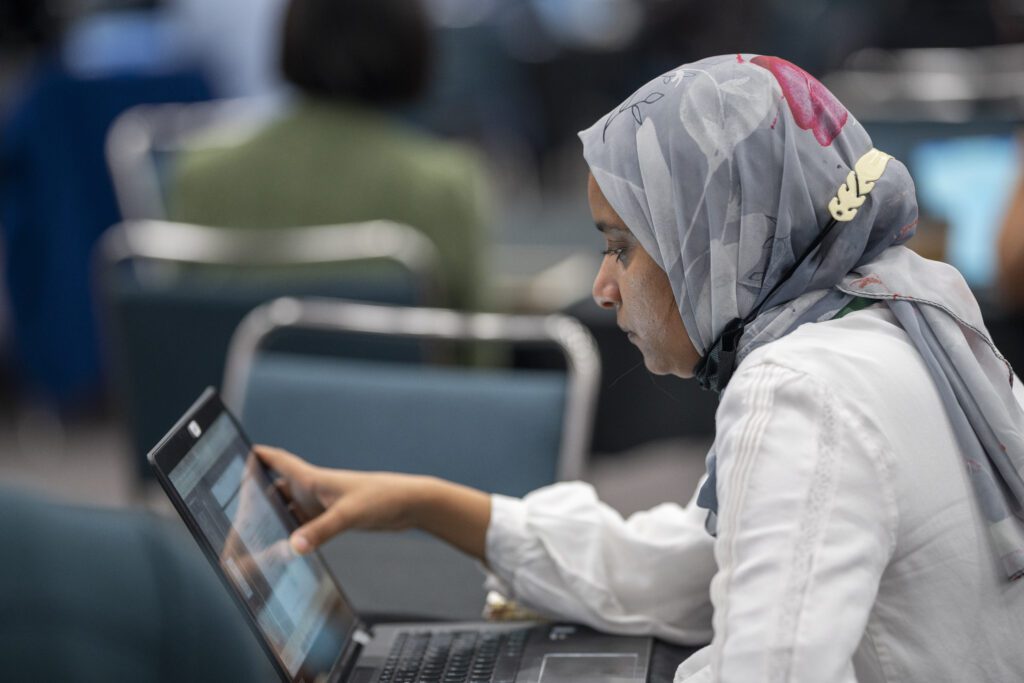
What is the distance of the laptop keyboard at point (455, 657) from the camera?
114cm

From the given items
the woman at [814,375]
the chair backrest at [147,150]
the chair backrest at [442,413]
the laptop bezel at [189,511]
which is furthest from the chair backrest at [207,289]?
the woman at [814,375]

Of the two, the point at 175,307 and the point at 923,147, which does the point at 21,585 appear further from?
the point at 923,147

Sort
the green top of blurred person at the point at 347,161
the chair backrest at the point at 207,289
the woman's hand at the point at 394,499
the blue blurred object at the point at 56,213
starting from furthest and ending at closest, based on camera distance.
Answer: the blue blurred object at the point at 56,213
the green top of blurred person at the point at 347,161
the chair backrest at the point at 207,289
the woman's hand at the point at 394,499

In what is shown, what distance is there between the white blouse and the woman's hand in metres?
0.29

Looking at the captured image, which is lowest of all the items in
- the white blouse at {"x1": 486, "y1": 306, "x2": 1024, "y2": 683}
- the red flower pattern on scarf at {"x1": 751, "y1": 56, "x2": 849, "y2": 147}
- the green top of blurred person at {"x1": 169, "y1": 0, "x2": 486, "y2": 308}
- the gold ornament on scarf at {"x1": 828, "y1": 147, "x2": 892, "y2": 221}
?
the green top of blurred person at {"x1": 169, "y1": 0, "x2": 486, "y2": 308}

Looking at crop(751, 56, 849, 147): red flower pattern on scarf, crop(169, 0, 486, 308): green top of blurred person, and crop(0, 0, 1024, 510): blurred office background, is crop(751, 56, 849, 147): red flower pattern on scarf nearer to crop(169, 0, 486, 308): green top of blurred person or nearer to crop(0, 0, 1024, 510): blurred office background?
crop(0, 0, 1024, 510): blurred office background

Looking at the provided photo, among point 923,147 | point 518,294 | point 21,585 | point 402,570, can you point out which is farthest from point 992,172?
point 21,585

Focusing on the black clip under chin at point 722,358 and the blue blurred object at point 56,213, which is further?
the blue blurred object at point 56,213

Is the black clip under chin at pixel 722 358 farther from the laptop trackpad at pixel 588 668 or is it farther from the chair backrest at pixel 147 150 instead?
the chair backrest at pixel 147 150

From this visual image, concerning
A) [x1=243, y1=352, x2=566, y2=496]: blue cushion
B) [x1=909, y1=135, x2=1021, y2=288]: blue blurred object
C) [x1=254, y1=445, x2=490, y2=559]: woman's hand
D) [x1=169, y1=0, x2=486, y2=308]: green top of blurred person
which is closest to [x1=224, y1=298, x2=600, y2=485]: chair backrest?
[x1=243, y1=352, x2=566, y2=496]: blue cushion

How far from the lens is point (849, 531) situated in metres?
0.90

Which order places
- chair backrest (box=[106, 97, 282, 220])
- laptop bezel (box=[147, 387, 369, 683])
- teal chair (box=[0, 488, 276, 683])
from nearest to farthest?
teal chair (box=[0, 488, 276, 683]), laptop bezel (box=[147, 387, 369, 683]), chair backrest (box=[106, 97, 282, 220])

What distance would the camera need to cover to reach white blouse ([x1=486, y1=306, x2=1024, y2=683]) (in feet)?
2.89

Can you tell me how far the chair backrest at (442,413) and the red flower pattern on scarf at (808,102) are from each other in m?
0.81
